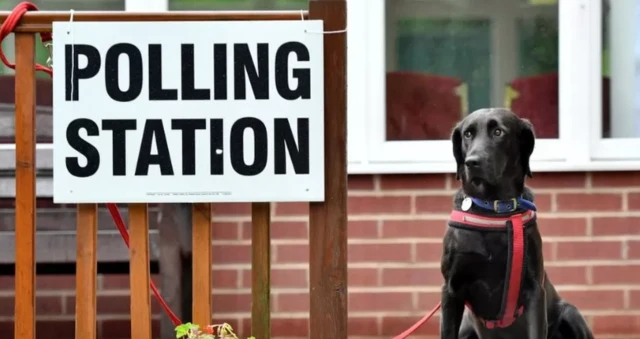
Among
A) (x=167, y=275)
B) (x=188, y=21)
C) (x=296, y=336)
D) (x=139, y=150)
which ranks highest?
(x=188, y=21)

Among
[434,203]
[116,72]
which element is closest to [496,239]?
[116,72]

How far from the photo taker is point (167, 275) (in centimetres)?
444

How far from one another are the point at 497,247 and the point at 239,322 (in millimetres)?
2340

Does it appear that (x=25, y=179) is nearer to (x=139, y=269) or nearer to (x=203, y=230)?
(x=139, y=269)

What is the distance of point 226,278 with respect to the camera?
18.1 feet

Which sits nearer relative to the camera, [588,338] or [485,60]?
[588,338]

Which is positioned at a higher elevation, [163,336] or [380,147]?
[380,147]

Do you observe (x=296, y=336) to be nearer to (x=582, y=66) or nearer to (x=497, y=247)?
(x=582, y=66)

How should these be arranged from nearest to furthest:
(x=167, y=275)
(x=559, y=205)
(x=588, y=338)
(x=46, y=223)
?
(x=588, y=338)
(x=167, y=275)
(x=46, y=223)
(x=559, y=205)

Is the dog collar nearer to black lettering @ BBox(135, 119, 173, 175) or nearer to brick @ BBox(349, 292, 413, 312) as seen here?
black lettering @ BBox(135, 119, 173, 175)

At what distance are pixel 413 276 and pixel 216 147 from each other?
2240mm

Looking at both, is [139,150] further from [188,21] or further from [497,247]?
[497,247]

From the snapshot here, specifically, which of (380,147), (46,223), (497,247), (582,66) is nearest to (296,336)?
(380,147)

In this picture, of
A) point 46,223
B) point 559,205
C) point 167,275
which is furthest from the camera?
point 559,205
